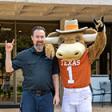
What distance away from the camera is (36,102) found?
6.61 meters

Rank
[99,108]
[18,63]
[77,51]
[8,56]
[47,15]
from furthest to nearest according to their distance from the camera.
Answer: [47,15] < [99,108] < [18,63] < [8,56] < [77,51]

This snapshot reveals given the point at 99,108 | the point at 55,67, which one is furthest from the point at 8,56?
the point at 99,108

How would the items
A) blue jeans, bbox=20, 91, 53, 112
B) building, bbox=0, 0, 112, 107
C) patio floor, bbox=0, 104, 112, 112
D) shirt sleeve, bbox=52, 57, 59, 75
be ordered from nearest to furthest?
1. blue jeans, bbox=20, 91, 53, 112
2. shirt sleeve, bbox=52, 57, 59, 75
3. building, bbox=0, 0, 112, 107
4. patio floor, bbox=0, 104, 112, 112

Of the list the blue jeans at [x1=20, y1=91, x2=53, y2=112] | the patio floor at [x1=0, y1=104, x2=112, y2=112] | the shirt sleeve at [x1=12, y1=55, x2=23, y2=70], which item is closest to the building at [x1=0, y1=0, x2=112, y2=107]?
the patio floor at [x1=0, y1=104, x2=112, y2=112]

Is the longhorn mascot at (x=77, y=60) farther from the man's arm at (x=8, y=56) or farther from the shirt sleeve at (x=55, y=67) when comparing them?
the man's arm at (x=8, y=56)

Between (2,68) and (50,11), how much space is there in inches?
122

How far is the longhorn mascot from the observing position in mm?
6500

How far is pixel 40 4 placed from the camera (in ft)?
44.7

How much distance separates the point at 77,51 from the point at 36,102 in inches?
36.4

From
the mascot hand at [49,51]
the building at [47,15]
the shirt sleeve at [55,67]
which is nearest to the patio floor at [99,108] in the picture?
the building at [47,15]

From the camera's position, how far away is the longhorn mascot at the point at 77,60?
256 inches

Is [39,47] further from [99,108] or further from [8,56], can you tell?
[99,108]

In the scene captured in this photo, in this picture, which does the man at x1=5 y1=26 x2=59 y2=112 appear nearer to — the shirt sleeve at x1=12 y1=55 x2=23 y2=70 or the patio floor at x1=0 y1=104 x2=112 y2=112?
the shirt sleeve at x1=12 y1=55 x2=23 y2=70

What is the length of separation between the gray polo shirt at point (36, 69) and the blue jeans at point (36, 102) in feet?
0.37
